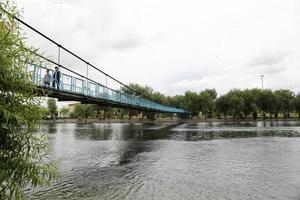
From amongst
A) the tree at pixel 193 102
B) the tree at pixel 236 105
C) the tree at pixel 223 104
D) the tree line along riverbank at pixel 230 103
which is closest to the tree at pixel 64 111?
the tree line along riverbank at pixel 230 103

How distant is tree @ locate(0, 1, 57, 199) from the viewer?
16.7 ft

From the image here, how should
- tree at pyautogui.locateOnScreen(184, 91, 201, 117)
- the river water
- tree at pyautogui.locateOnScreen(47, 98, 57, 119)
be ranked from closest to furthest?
tree at pyautogui.locateOnScreen(47, 98, 57, 119) → the river water → tree at pyautogui.locateOnScreen(184, 91, 201, 117)

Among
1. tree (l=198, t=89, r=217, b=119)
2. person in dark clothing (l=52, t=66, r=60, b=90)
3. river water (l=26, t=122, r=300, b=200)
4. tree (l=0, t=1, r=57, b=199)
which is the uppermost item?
tree (l=198, t=89, r=217, b=119)

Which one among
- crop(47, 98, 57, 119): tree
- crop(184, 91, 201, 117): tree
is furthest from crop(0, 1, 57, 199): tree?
crop(184, 91, 201, 117): tree

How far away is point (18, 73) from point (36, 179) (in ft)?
6.46

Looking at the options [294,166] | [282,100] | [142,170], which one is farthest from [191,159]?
[282,100]

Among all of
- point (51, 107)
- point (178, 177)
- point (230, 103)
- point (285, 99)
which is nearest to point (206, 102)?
point (230, 103)

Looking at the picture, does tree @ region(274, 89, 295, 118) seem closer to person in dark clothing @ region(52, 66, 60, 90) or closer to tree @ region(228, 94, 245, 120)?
tree @ region(228, 94, 245, 120)

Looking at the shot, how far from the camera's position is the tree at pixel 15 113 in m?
5.09

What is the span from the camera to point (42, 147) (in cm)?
604

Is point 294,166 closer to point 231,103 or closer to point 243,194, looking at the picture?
point 243,194

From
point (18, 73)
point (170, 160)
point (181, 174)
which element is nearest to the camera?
point (18, 73)

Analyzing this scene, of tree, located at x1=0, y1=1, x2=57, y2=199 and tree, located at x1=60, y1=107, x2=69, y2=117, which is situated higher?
tree, located at x1=60, y1=107, x2=69, y2=117

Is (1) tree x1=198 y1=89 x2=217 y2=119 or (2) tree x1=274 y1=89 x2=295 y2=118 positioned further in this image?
(1) tree x1=198 y1=89 x2=217 y2=119
